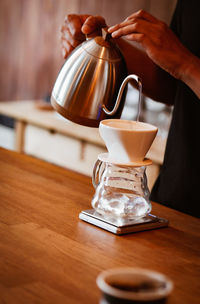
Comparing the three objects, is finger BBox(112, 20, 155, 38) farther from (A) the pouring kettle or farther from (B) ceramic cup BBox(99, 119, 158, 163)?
(B) ceramic cup BBox(99, 119, 158, 163)

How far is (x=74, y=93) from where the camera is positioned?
108cm

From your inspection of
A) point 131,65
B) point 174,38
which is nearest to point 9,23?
point 131,65

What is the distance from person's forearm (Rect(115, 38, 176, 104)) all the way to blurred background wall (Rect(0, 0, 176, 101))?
1651 mm

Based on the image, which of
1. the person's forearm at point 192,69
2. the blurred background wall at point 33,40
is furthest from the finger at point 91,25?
the blurred background wall at point 33,40

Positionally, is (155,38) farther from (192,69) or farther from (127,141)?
(127,141)

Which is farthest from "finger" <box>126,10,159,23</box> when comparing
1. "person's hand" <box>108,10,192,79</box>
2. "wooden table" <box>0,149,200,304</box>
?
"wooden table" <box>0,149,200,304</box>

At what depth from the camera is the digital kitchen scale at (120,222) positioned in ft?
3.18

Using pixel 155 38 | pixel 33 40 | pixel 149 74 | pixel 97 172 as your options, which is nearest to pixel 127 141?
pixel 97 172

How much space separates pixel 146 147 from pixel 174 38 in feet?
1.22

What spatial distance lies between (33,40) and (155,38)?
2.73 m

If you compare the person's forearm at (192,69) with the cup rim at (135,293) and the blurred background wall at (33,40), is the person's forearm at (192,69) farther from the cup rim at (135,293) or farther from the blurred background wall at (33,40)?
the blurred background wall at (33,40)

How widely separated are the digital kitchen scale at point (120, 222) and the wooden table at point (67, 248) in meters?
0.01

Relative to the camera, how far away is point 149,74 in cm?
158

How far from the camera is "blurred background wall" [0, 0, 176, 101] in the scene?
11.3ft
